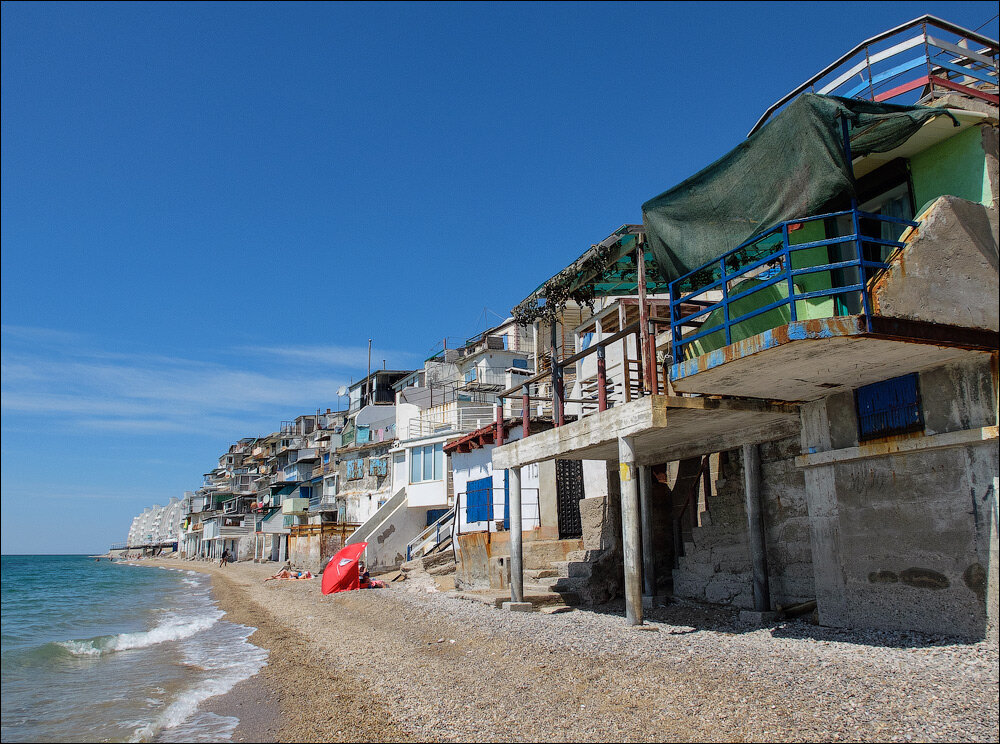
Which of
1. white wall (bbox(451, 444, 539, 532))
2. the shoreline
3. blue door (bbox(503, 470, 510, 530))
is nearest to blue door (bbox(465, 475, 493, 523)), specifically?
white wall (bbox(451, 444, 539, 532))

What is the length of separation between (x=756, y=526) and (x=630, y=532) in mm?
2993

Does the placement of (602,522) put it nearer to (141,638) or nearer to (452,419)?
(141,638)

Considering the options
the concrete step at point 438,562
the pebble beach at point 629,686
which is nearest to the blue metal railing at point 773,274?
the pebble beach at point 629,686

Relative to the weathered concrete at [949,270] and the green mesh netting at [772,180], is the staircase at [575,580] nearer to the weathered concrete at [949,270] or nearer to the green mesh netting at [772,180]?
the green mesh netting at [772,180]

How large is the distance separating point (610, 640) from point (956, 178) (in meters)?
8.34

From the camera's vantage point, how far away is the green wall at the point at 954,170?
9078 millimetres

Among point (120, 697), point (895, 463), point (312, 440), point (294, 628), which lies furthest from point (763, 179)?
point (312, 440)

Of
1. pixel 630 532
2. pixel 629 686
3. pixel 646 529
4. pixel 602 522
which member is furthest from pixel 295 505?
pixel 629 686

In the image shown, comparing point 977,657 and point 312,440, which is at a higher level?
point 312,440

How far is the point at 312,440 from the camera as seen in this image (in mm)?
84000

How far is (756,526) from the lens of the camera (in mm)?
12844

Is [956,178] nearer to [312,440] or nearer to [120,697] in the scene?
[120,697]

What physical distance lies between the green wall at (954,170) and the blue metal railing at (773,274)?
0.58 meters

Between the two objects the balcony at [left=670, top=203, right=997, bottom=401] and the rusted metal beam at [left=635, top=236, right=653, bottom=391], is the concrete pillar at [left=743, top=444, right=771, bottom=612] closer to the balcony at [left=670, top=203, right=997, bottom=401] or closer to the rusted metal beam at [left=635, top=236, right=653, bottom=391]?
the balcony at [left=670, top=203, right=997, bottom=401]
